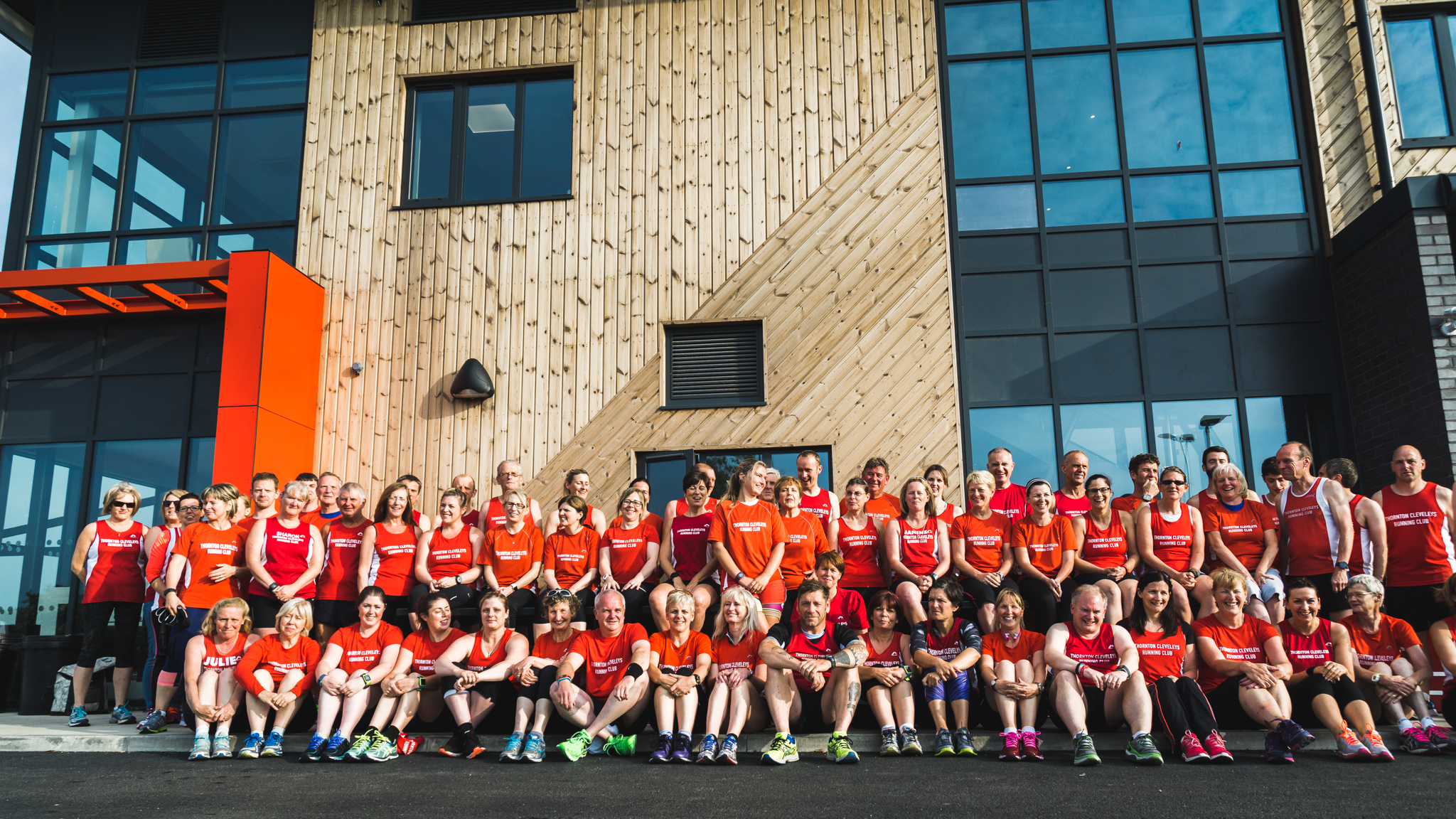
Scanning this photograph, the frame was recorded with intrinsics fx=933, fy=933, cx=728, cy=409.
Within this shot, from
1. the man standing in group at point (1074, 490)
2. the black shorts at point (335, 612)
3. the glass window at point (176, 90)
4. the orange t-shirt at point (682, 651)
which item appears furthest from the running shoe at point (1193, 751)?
the glass window at point (176, 90)

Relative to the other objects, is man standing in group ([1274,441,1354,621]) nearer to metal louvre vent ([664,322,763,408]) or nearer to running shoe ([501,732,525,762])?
metal louvre vent ([664,322,763,408])

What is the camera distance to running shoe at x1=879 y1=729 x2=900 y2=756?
19.1 ft

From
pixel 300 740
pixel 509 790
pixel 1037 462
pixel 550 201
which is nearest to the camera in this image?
pixel 509 790

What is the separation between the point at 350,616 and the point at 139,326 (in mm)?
6126

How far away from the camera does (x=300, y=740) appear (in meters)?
6.52

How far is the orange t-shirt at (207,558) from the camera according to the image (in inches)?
283

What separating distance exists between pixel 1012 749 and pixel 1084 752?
42cm

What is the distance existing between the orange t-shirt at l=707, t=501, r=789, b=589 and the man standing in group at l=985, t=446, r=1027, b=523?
1781 millimetres

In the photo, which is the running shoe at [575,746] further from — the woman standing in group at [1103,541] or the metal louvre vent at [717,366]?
the metal louvre vent at [717,366]

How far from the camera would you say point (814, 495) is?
7.57m

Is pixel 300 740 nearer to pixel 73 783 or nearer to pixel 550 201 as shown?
pixel 73 783

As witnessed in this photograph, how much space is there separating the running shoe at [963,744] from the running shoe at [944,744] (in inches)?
1.3

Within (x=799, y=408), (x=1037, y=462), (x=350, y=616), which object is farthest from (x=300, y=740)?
(x=1037, y=462)

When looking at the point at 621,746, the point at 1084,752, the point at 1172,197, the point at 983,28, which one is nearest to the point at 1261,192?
the point at 1172,197
